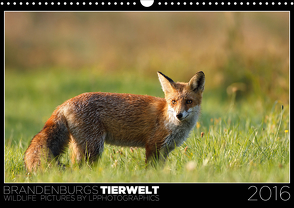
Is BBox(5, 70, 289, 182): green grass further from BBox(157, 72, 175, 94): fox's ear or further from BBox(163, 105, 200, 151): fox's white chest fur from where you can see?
BBox(157, 72, 175, 94): fox's ear

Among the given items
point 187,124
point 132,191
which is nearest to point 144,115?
point 187,124

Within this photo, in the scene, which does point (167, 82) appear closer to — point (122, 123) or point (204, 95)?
point (122, 123)

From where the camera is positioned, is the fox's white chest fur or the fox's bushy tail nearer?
the fox's bushy tail

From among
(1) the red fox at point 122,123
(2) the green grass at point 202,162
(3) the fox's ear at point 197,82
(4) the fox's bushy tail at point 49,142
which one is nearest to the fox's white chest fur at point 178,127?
(1) the red fox at point 122,123

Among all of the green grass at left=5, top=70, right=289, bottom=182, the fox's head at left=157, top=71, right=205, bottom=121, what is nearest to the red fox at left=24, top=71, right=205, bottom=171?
the fox's head at left=157, top=71, right=205, bottom=121

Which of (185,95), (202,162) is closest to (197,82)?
(185,95)

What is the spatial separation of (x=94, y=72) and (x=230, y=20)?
22.4 ft

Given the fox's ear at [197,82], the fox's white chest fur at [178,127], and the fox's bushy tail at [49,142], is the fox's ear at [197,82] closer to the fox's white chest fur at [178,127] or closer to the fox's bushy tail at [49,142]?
the fox's white chest fur at [178,127]

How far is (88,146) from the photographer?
15.1 feet

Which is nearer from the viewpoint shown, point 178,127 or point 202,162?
point 202,162

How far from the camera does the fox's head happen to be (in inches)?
179

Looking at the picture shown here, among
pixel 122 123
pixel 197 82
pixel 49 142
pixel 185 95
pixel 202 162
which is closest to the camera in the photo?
pixel 202 162

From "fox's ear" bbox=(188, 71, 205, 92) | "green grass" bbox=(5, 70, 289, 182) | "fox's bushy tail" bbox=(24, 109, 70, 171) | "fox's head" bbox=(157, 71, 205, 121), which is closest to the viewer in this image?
"green grass" bbox=(5, 70, 289, 182)

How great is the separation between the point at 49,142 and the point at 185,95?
2.12 m
